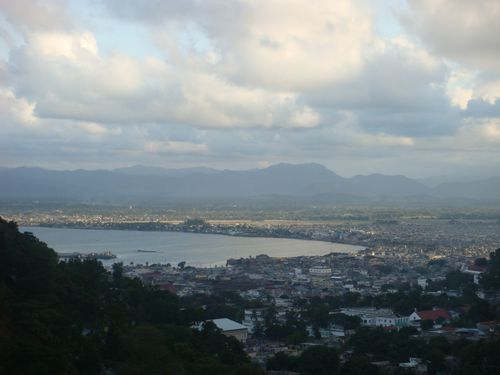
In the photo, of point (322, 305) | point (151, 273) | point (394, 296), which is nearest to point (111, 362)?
point (322, 305)

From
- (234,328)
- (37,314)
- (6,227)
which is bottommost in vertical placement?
(234,328)

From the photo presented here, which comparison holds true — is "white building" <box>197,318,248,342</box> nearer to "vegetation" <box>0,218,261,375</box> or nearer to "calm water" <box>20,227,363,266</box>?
"vegetation" <box>0,218,261,375</box>

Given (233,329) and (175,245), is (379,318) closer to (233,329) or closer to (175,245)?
(233,329)

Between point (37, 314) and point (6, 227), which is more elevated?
point (6, 227)

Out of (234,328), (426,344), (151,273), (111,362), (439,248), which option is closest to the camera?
(111,362)

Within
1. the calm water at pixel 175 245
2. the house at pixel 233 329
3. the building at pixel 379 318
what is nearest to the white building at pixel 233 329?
the house at pixel 233 329

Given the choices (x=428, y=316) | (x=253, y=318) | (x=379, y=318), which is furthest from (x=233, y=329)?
(x=428, y=316)

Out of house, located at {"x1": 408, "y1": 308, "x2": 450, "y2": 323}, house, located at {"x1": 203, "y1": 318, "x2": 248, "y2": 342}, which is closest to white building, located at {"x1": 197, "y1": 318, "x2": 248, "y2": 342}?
house, located at {"x1": 203, "y1": 318, "x2": 248, "y2": 342}

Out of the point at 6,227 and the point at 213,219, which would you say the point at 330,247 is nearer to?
the point at 213,219
